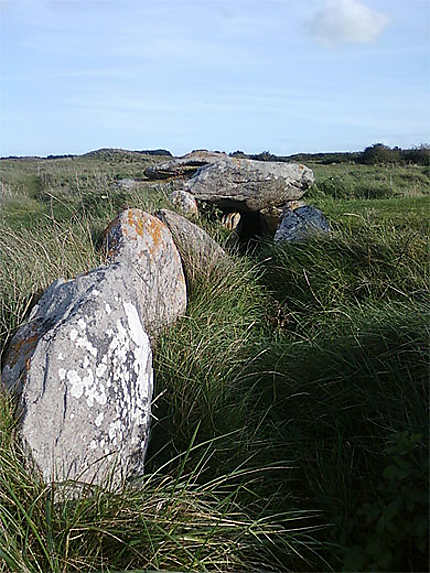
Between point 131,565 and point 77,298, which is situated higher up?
point 77,298

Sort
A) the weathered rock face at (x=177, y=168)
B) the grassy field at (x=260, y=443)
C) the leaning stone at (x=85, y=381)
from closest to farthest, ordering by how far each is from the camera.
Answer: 1. the grassy field at (x=260, y=443)
2. the leaning stone at (x=85, y=381)
3. the weathered rock face at (x=177, y=168)

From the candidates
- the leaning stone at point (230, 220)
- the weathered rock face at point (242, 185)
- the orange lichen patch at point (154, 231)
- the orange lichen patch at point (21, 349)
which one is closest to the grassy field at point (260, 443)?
the orange lichen patch at point (21, 349)

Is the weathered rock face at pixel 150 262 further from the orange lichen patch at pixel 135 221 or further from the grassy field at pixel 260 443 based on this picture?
the grassy field at pixel 260 443

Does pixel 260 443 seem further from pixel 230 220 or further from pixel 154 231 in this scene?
pixel 230 220

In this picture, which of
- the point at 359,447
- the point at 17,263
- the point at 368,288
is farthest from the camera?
the point at 368,288

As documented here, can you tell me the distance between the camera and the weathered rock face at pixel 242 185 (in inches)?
364

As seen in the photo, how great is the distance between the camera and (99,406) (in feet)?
10.2

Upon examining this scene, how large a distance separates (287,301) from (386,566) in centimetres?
412

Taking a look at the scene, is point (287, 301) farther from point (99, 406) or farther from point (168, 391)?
point (99, 406)

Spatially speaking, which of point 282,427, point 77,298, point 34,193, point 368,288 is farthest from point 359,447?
point 34,193

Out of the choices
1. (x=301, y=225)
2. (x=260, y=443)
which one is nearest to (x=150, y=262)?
(x=260, y=443)

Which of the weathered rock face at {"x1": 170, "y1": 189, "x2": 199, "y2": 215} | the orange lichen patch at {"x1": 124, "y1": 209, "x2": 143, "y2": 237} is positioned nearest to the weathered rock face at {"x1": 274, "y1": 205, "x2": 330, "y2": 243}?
the weathered rock face at {"x1": 170, "y1": 189, "x2": 199, "y2": 215}

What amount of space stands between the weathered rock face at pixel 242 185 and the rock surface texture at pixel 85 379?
5646mm

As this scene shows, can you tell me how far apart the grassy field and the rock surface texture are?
0.47 feet
